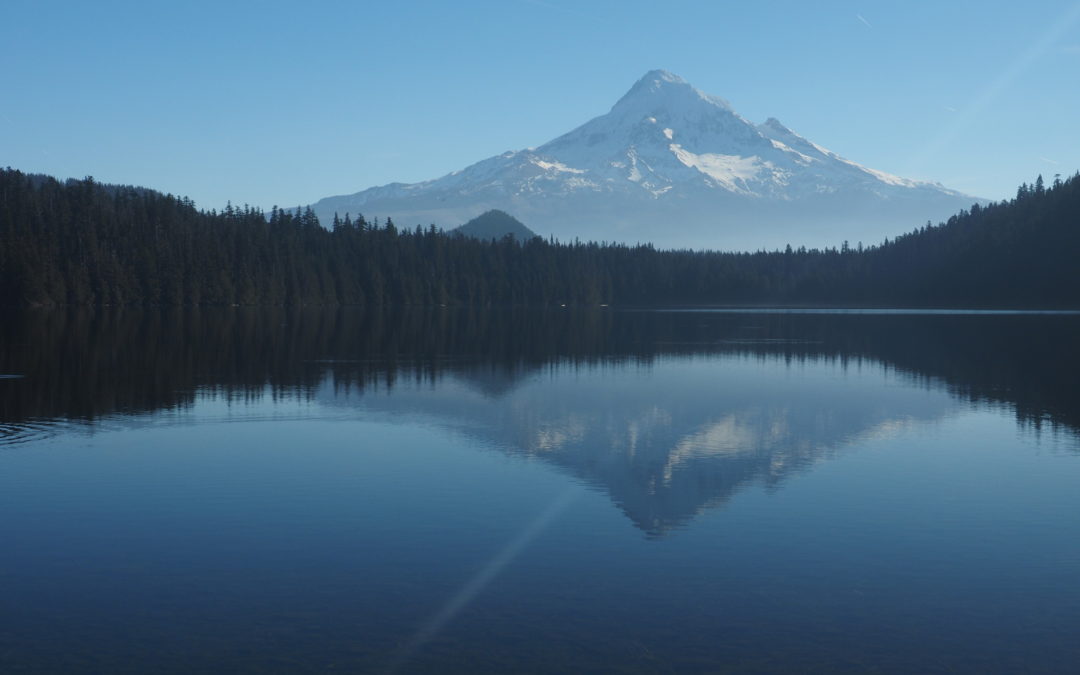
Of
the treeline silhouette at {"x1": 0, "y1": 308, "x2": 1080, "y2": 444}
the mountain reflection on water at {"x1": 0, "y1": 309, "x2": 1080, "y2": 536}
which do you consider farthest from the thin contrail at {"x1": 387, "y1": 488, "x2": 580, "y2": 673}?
the treeline silhouette at {"x1": 0, "y1": 308, "x2": 1080, "y2": 444}

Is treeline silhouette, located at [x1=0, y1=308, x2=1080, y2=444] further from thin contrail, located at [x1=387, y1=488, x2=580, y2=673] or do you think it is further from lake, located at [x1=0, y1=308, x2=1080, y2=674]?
thin contrail, located at [x1=387, y1=488, x2=580, y2=673]

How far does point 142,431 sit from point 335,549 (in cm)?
1966

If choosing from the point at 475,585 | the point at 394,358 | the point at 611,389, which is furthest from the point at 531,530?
the point at 394,358

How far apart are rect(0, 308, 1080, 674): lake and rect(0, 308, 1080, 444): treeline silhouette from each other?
35.2 inches

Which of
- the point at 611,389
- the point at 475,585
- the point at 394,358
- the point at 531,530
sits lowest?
the point at 475,585

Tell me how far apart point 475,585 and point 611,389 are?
38.1 meters

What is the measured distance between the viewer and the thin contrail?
1552cm

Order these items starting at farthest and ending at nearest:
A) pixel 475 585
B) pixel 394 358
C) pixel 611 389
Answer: pixel 394 358
pixel 611 389
pixel 475 585

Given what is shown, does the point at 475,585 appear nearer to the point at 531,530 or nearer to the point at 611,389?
the point at 531,530

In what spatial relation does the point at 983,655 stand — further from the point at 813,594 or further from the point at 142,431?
the point at 142,431

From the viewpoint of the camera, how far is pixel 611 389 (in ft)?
185

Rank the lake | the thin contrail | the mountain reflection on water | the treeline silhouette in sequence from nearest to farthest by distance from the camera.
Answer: the thin contrail, the lake, the mountain reflection on water, the treeline silhouette

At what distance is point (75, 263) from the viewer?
19712 cm

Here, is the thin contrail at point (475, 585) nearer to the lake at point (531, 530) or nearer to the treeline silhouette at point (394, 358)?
the lake at point (531, 530)
